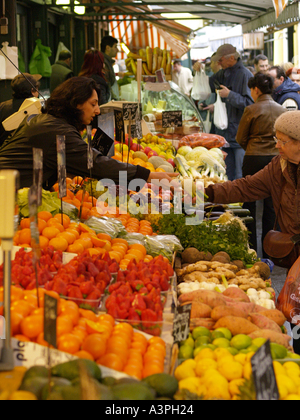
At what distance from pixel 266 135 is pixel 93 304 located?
4.54 m

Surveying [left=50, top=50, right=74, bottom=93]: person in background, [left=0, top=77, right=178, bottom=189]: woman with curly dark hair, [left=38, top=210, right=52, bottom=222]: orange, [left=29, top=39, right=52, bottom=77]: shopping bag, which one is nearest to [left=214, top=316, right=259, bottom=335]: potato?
[left=38, top=210, right=52, bottom=222]: orange

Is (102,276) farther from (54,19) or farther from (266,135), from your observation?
(54,19)

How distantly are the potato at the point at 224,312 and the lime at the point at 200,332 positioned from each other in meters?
0.12

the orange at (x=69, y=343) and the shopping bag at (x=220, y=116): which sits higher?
the shopping bag at (x=220, y=116)

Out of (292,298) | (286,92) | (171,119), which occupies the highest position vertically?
(286,92)

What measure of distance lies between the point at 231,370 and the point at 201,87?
921 cm

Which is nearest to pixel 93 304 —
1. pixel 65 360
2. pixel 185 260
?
pixel 65 360

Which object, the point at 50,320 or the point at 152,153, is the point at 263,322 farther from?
the point at 152,153

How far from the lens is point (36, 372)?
4.82ft

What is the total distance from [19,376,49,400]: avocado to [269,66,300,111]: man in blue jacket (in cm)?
622

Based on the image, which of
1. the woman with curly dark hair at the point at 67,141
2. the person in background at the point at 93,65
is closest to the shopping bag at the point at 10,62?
the person in background at the point at 93,65

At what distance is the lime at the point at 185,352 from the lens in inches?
73.6

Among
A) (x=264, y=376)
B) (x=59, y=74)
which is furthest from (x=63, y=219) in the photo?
(x=59, y=74)

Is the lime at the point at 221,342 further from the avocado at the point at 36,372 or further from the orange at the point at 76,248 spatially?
the orange at the point at 76,248
